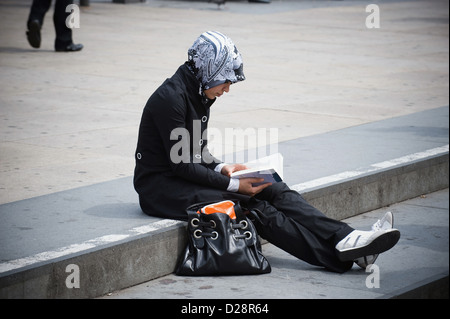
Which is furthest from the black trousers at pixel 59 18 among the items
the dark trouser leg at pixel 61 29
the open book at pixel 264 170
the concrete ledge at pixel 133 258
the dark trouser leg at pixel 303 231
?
the dark trouser leg at pixel 303 231

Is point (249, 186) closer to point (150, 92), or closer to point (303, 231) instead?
point (303, 231)

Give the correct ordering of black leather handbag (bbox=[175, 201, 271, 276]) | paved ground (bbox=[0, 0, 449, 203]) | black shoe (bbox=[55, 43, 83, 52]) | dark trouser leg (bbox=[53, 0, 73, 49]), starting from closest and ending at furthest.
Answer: black leather handbag (bbox=[175, 201, 271, 276]) < paved ground (bbox=[0, 0, 449, 203]) < dark trouser leg (bbox=[53, 0, 73, 49]) < black shoe (bbox=[55, 43, 83, 52])

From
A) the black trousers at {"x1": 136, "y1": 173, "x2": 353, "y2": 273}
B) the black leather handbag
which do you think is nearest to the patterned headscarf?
the black trousers at {"x1": 136, "y1": 173, "x2": 353, "y2": 273}

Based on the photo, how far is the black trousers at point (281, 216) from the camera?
483 centimetres

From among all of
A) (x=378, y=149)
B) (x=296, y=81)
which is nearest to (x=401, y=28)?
(x=296, y=81)

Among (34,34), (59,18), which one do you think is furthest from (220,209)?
(59,18)

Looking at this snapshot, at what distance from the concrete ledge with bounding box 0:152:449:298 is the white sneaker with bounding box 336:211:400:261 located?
881 millimetres

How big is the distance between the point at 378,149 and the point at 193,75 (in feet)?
8.90

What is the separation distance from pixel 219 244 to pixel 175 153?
22.3 inches

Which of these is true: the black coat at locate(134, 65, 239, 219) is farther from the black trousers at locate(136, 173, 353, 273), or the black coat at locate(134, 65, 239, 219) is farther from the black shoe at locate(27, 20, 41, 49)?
the black shoe at locate(27, 20, 41, 49)

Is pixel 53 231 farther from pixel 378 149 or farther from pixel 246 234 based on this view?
pixel 378 149

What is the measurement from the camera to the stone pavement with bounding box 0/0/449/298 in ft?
17.7

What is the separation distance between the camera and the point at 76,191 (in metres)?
5.61

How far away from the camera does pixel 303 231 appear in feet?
15.8
